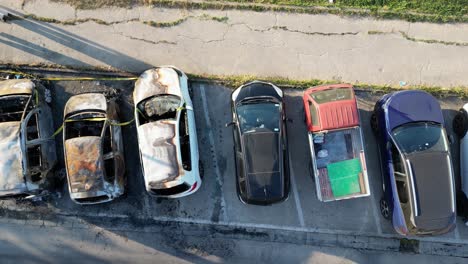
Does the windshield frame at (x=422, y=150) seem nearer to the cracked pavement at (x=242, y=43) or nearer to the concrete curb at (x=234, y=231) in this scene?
the cracked pavement at (x=242, y=43)

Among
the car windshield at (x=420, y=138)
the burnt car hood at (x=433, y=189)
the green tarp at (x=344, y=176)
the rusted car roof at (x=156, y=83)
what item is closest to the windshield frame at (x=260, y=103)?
the rusted car roof at (x=156, y=83)

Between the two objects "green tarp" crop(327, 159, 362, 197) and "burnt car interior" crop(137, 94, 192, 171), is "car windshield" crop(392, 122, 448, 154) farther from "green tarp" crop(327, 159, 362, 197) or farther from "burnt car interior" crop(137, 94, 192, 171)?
"burnt car interior" crop(137, 94, 192, 171)

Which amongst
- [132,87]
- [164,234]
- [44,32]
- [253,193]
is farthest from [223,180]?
[44,32]

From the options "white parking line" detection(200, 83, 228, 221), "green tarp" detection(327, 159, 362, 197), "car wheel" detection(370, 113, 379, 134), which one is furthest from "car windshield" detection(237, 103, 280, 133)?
"car wheel" detection(370, 113, 379, 134)

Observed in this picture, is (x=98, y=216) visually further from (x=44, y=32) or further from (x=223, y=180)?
(x=44, y=32)

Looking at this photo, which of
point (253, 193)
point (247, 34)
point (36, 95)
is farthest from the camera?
point (247, 34)

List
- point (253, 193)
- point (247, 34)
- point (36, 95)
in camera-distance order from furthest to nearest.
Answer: point (247, 34) < point (36, 95) < point (253, 193)

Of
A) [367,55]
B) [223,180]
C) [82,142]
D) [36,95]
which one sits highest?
[367,55]
